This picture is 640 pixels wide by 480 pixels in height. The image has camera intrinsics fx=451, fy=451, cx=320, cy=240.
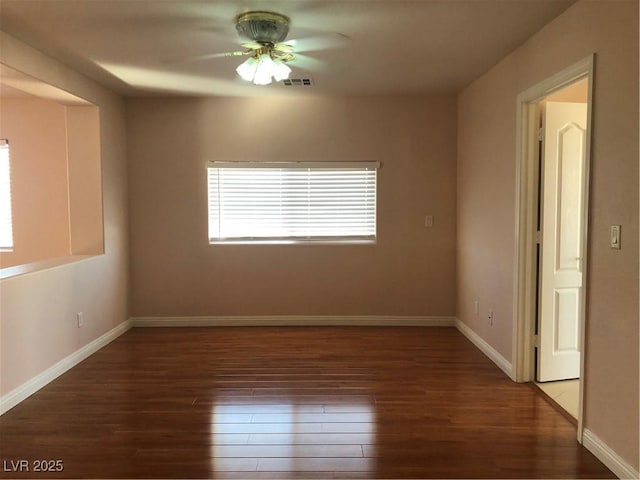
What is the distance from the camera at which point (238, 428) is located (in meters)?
2.72

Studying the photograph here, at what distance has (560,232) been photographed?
3287 mm

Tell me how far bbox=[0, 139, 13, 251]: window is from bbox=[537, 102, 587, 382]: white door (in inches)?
202

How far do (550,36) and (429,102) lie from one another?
2008 mm

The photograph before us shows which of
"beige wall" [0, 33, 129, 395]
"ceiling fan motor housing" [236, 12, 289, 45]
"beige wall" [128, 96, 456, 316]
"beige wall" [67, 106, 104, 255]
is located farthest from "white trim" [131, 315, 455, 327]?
"ceiling fan motor housing" [236, 12, 289, 45]

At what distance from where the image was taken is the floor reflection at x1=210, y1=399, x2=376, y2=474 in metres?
2.35

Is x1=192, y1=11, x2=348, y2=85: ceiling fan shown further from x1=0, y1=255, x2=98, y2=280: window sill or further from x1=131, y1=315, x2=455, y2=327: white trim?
x1=131, y1=315, x2=455, y2=327: white trim

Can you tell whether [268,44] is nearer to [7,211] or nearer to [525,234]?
[525,234]

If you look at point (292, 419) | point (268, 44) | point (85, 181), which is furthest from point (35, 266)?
point (268, 44)

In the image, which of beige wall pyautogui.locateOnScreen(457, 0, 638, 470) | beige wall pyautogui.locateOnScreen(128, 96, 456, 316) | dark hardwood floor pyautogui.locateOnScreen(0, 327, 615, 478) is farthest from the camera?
beige wall pyautogui.locateOnScreen(128, 96, 456, 316)

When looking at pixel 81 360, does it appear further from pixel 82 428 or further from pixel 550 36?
pixel 550 36

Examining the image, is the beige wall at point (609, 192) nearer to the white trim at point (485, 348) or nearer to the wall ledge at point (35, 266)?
the white trim at point (485, 348)

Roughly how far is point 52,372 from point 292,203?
2.72 metres

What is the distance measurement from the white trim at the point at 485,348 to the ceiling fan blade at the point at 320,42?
2.72m

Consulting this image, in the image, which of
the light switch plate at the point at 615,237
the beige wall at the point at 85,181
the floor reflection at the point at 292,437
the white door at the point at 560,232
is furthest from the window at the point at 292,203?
the light switch plate at the point at 615,237
